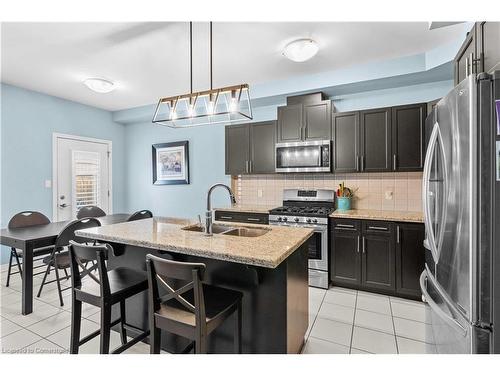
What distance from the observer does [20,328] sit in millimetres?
2414

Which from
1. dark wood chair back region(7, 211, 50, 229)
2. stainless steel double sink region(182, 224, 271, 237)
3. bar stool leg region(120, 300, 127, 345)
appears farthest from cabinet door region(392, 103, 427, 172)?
dark wood chair back region(7, 211, 50, 229)

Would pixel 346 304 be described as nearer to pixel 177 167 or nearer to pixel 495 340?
pixel 495 340

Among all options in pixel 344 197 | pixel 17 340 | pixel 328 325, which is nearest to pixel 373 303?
pixel 328 325

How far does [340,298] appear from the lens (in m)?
3.04

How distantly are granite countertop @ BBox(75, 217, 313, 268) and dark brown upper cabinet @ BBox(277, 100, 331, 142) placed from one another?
1.85 meters

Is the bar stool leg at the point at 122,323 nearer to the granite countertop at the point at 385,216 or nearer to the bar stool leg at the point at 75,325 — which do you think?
the bar stool leg at the point at 75,325

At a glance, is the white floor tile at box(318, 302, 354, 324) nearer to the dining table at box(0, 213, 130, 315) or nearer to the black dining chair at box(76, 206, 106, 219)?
the dining table at box(0, 213, 130, 315)

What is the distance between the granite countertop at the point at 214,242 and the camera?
58.8 inches

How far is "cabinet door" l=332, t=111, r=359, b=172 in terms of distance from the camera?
3432 mm

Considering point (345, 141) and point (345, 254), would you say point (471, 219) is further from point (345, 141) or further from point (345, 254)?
point (345, 141)

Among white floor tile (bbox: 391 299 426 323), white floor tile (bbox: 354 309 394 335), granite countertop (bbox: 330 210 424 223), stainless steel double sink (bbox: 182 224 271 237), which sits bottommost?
white floor tile (bbox: 354 309 394 335)

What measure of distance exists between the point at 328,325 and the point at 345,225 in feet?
3.83
